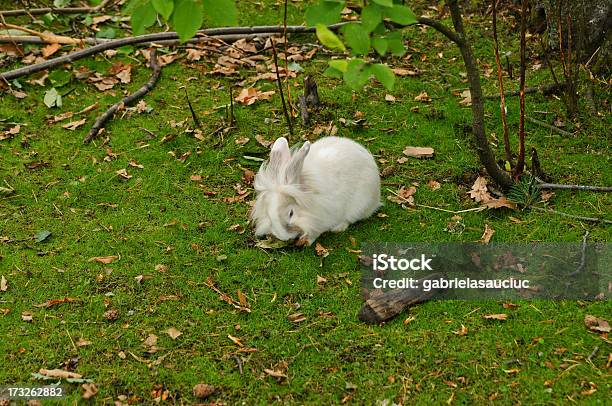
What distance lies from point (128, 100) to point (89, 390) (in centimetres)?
374

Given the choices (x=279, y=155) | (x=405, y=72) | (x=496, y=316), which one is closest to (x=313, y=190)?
(x=279, y=155)

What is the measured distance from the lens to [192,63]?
755 cm

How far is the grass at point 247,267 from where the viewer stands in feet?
12.7

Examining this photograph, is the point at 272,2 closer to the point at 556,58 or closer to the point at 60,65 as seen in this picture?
the point at 60,65

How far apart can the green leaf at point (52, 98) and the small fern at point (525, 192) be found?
4.50 meters

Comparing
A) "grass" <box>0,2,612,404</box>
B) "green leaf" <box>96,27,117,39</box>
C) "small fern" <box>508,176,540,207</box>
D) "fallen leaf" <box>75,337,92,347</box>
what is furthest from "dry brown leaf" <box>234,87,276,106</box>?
"fallen leaf" <box>75,337,92,347</box>

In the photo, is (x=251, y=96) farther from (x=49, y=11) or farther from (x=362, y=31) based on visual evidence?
(x=362, y=31)

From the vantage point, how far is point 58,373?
155 inches

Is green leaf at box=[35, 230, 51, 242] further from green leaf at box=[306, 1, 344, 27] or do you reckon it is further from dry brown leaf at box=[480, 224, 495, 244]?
dry brown leaf at box=[480, 224, 495, 244]

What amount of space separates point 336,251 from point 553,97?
9.83 feet

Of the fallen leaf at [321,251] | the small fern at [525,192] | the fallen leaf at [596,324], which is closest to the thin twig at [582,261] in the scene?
the fallen leaf at [596,324]

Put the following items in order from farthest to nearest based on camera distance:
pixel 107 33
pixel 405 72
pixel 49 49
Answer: pixel 107 33, pixel 49 49, pixel 405 72

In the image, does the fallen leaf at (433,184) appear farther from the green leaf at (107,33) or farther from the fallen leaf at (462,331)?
the green leaf at (107,33)

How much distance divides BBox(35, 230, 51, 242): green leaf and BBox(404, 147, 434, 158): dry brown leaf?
3.00m
